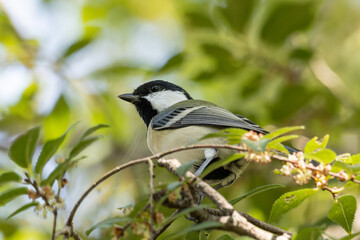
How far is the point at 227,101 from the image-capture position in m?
4.51

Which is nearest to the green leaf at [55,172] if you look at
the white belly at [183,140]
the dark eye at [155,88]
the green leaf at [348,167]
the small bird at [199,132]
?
the green leaf at [348,167]

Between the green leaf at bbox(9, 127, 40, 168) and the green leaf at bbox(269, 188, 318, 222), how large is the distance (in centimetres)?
84

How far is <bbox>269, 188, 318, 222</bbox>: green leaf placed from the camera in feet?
5.22

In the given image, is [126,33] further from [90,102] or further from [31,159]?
[31,159]

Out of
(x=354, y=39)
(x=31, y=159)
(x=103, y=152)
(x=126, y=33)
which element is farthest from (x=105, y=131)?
(x=354, y=39)

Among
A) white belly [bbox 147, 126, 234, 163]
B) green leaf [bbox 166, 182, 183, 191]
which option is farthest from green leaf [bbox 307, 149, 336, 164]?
white belly [bbox 147, 126, 234, 163]

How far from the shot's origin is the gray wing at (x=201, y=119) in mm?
2613

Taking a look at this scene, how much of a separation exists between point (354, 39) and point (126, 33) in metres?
2.84

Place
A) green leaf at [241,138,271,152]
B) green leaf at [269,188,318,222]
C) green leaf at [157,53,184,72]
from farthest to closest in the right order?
green leaf at [157,53,184,72], green leaf at [269,188,318,222], green leaf at [241,138,271,152]

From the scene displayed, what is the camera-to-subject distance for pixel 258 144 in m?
1.28

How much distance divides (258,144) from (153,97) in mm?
2457

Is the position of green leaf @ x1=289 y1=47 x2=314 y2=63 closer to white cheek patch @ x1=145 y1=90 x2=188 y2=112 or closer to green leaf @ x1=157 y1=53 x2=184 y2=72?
green leaf @ x1=157 y1=53 x2=184 y2=72

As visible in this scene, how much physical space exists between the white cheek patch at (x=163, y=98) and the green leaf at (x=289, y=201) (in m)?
2.04

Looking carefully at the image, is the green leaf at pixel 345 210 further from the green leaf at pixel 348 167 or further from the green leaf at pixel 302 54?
the green leaf at pixel 302 54
